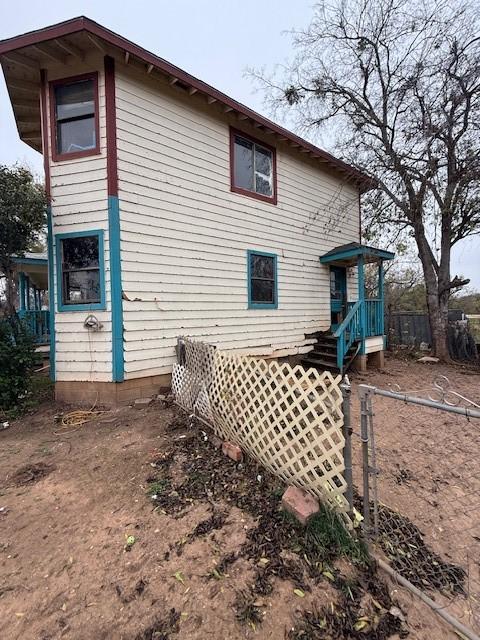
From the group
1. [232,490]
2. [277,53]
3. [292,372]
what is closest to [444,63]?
[277,53]

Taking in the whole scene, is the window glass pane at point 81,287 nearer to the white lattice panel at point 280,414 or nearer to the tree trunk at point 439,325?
the white lattice panel at point 280,414

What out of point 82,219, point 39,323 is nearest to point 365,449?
point 82,219

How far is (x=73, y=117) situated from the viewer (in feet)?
18.9

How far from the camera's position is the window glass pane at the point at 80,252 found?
5.60 meters

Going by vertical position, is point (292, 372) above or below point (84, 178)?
below

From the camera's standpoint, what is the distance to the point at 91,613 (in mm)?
1740

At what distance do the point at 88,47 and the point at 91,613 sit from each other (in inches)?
295

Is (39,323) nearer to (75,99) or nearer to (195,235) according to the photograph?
(195,235)

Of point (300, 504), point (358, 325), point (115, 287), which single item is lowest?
point (300, 504)

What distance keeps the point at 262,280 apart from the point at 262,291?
28cm

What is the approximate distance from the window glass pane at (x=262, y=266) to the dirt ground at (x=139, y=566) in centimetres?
523

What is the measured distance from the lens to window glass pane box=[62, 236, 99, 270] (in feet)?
18.4

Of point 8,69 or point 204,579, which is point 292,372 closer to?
point 204,579

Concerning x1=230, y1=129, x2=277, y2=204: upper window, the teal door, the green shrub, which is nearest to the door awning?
the teal door
